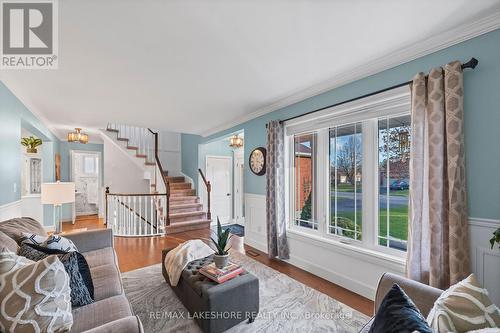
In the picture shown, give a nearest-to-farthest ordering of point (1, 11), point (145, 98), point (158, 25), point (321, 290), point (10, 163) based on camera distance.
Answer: point (1, 11) → point (158, 25) → point (321, 290) → point (10, 163) → point (145, 98)

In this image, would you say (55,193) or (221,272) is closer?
(221,272)

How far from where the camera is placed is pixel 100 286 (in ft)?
5.69

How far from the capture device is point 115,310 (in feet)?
4.62

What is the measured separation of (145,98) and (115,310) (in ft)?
9.08

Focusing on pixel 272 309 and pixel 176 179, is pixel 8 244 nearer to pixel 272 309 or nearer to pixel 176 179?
pixel 272 309

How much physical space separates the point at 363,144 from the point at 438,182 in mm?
888

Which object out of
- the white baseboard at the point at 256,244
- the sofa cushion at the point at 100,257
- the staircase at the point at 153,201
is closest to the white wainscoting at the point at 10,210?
the sofa cushion at the point at 100,257

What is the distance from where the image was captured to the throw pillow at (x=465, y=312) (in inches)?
34.3

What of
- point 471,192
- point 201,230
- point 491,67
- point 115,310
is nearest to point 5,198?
point 115,310

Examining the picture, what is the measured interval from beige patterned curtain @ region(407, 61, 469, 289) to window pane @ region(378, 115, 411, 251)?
355 mm

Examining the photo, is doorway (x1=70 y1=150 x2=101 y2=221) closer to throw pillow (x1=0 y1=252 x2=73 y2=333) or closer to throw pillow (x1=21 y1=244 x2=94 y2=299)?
throw pillow (x1=21 y1=244 x2=94 y2=299)

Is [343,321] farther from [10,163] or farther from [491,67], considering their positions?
[10,163]

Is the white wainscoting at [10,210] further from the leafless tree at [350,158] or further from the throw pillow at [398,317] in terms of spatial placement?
the leafless tree at [350,158]

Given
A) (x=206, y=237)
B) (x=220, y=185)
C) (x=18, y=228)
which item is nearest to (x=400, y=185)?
(x=18, y=228)
